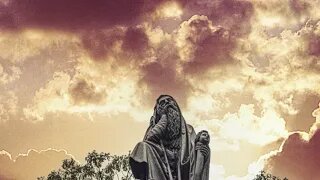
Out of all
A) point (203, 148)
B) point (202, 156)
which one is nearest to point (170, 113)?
point (203, 148)

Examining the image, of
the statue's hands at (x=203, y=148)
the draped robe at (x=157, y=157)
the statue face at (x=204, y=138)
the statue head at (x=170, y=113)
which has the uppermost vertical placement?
the statue head at (x=170, y=113)

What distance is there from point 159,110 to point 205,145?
A: 1.25 meters

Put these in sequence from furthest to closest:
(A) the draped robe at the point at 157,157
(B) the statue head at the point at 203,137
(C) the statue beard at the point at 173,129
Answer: (B) the statue head at the point at 203,137, (C) the statue beard at the point at 173,129, (A) the draped robe at the point at 157,157

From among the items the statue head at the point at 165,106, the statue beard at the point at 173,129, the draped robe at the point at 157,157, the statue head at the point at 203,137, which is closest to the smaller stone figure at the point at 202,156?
the statue head at the point at 203,137

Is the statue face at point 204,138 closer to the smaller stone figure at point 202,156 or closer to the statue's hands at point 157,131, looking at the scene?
the smaller stone figure at point 202,156

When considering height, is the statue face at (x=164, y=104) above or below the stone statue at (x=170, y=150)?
above

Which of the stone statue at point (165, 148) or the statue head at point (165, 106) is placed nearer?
the stone statue at point (165, 148)

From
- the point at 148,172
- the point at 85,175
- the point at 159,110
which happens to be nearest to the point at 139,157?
the point at 148,172

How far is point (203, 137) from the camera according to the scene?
665 inches

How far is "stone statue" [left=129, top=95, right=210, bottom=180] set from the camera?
1591 cm

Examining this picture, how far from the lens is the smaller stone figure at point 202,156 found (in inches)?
650

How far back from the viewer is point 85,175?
122 feet

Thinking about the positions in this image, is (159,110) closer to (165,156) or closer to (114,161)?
(165,156)

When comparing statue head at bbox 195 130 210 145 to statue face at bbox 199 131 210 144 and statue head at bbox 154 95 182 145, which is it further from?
statue head at bbox 154 95 182 145
